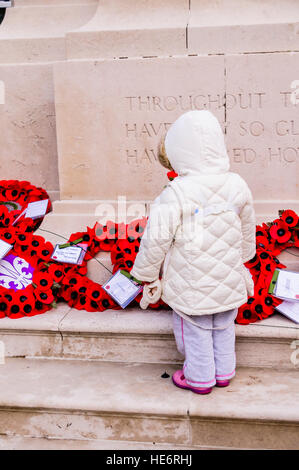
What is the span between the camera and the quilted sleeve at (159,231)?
8.12ft

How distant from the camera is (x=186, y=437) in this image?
102 inches

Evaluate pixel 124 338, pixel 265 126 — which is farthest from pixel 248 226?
pixel 265 126

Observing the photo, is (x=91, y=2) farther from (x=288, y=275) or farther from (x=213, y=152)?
(x=288, y=275)

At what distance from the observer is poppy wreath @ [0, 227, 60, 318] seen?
3.34 metres

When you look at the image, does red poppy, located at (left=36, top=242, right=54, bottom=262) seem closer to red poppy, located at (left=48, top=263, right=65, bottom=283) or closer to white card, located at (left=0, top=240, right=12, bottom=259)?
red poppy, located at (left=48, top=263, right=65, bottom=283)

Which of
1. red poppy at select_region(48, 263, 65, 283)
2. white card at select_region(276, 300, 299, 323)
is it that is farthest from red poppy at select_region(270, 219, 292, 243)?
red poppy at select_region(48, 263, 65, 283)

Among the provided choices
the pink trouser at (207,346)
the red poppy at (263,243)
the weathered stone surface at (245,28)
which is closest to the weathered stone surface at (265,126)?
the weathered stone surface at (245,28)

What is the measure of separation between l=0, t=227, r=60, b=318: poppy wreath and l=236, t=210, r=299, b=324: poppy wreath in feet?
4.36

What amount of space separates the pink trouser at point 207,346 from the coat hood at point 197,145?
0.79 metres

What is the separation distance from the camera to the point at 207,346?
265 cm

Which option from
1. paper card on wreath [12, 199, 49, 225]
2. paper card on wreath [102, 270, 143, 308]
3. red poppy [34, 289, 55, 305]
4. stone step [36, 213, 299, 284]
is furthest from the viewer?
paper card on wreath [12, 199, 49, 225]

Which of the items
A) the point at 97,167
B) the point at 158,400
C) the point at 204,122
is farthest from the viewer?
the point at 97,167

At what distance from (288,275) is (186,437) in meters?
1.24
